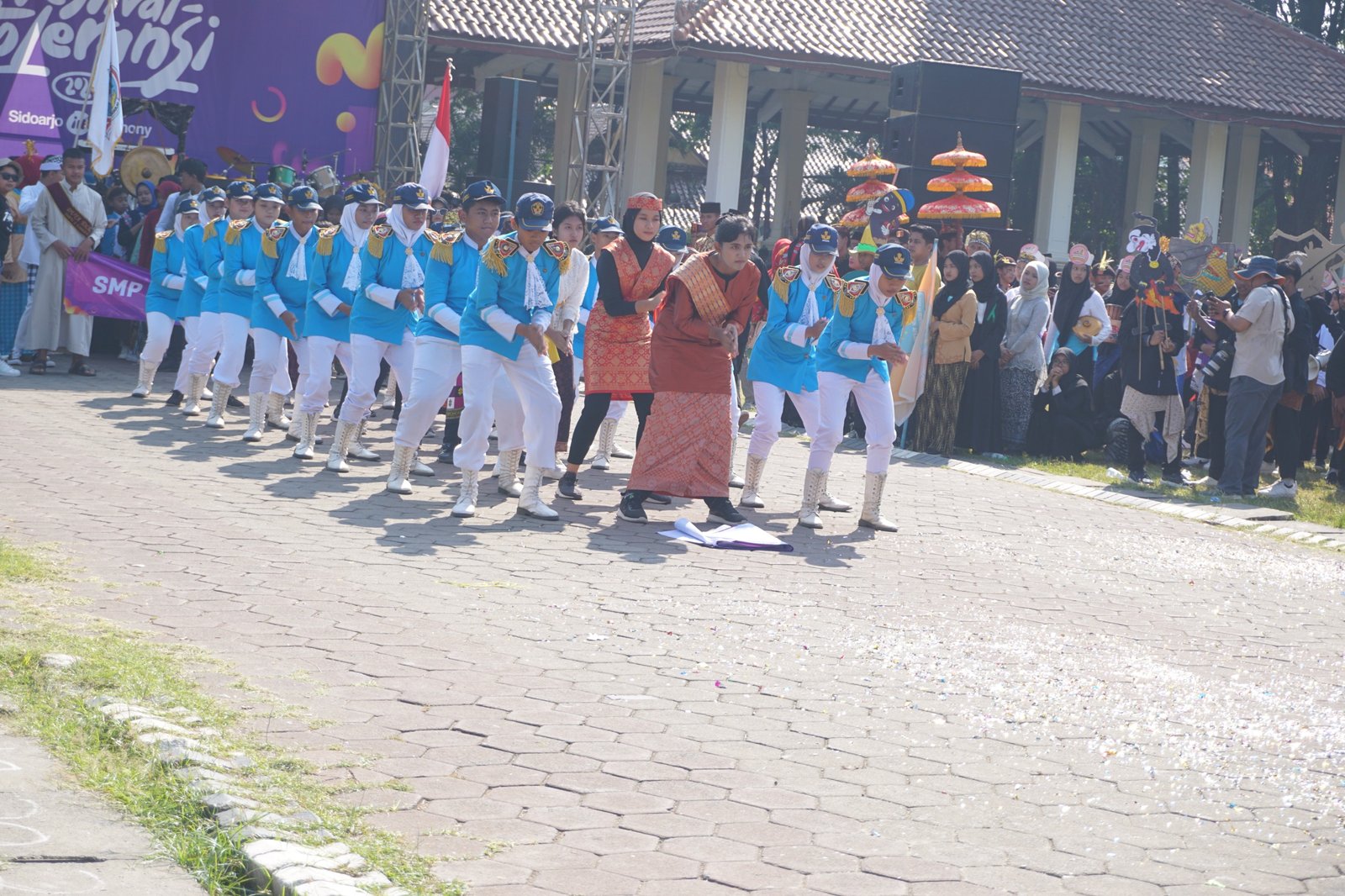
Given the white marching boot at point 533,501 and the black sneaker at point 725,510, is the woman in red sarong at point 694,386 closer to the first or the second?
the black sneaker at point 725,510

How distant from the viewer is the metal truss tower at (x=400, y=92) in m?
21.9

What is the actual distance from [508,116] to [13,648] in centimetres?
1435

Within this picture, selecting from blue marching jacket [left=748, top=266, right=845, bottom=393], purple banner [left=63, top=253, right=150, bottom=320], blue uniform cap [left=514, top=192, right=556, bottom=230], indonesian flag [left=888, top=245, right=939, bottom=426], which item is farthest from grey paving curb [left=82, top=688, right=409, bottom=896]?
purple banner [left=63, top=253, right=150, bottom=320]

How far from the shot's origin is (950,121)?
17.6 meters

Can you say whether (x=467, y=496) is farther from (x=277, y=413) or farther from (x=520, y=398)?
(x=277, y=413)

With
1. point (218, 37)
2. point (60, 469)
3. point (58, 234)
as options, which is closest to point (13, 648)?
point (60, 469)

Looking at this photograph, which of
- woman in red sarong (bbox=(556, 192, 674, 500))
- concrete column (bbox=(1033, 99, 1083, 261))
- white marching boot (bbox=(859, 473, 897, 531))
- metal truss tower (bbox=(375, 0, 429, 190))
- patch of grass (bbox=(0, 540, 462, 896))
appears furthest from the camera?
concrete column (bbox=(1033, 99, 1083, 261))

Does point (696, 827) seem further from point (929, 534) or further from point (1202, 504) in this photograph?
point (1202, 504)

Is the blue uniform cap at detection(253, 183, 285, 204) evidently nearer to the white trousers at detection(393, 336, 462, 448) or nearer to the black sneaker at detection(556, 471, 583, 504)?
the white trousers at detection(393, 336, 462, 448)

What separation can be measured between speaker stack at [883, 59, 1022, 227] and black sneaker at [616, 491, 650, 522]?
356 inches

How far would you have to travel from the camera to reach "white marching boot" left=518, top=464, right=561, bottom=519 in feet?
30.0

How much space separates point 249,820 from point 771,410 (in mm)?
6459

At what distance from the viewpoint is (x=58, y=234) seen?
15.7m

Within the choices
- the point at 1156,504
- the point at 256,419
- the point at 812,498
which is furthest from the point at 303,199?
the point at 1156,504
